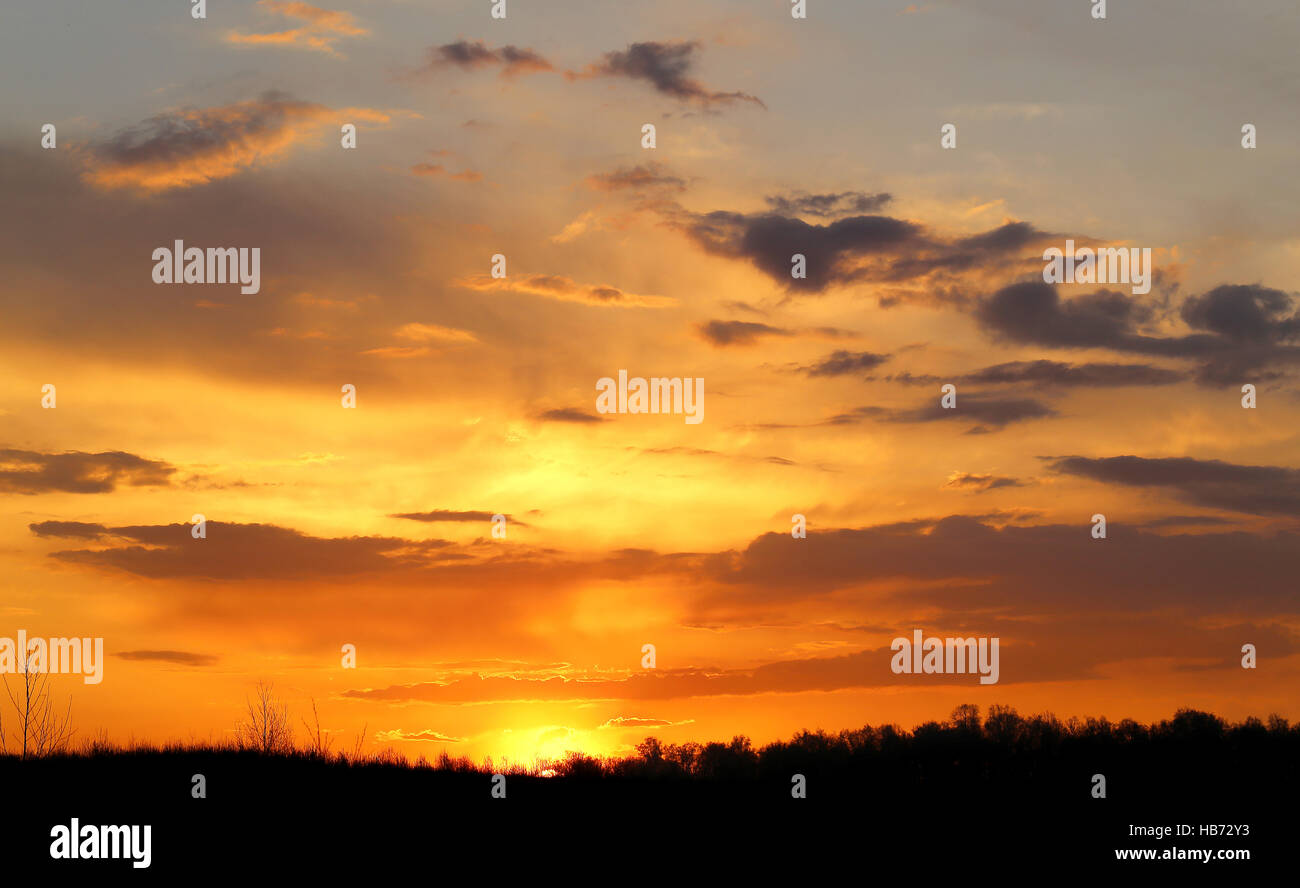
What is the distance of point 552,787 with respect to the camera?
1027 inches
